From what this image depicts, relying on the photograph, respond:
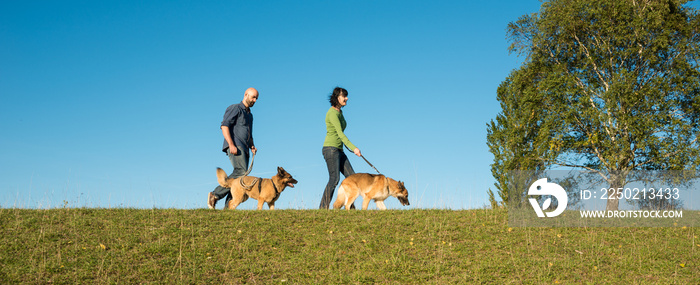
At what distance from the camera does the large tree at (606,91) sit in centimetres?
2578

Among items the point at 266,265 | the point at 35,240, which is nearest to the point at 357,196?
the point at 266,265

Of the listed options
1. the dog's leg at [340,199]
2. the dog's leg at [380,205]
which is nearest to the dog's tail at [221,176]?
the dog's leg at [340,199]

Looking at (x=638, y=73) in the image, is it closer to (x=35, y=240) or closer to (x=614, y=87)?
(x=614, y=87)

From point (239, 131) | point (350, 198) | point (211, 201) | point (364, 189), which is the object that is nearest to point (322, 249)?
point (350, 198)

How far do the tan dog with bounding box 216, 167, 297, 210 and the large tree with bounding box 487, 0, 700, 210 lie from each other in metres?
14.2

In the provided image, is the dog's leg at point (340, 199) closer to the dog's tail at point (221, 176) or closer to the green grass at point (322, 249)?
the green grass at point (322, 249)

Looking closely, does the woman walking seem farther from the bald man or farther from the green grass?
the bald man

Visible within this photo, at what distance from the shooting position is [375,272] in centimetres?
865

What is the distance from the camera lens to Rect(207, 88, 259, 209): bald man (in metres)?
11.9

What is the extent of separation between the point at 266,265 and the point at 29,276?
3730 millimetres

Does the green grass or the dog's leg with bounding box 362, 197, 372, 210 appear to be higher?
the dog's leg with bounding box 362, 197, 372, 210

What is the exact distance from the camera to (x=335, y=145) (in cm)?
1218

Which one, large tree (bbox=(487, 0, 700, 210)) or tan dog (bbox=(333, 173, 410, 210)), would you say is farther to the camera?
large tree (bbox=(487, 0, 700, 210))

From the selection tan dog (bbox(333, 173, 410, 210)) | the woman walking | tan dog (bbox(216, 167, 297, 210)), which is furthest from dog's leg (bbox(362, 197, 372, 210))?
tan dog (bbox(216, 167, 297, 210))
